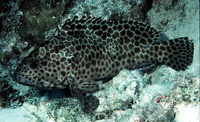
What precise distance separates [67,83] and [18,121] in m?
1.46

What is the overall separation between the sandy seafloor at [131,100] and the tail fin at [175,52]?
7.5 inches

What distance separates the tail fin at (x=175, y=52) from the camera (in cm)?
417

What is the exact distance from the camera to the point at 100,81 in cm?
439

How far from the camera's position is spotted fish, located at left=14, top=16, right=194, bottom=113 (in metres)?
3.72

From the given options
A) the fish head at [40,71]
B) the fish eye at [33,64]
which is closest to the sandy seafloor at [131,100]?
the fish head at [40,71]

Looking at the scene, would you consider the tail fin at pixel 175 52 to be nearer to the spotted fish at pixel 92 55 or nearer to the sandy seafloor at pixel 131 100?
the spotted fish at pixel 92 55

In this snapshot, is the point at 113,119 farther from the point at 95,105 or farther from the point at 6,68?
the point at 6,68

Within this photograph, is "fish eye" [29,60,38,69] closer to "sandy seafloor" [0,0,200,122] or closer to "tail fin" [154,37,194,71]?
"sandy seafloor" [0,0,200,122]

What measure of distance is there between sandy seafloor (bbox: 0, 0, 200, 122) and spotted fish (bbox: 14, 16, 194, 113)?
11.2 inches

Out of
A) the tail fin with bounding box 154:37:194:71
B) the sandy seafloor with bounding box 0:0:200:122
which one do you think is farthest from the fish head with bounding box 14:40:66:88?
the tail fin with bounding box 154:37:194:71

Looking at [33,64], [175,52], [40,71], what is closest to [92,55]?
[40,71]

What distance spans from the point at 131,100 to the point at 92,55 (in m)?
1.48

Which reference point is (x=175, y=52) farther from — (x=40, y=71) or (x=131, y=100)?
(x=40, y=71)

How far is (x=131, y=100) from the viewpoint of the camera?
3393 mm
